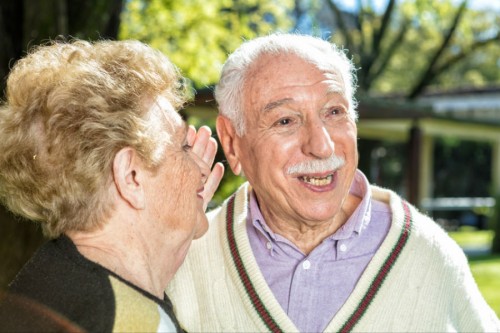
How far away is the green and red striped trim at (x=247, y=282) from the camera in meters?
2.35

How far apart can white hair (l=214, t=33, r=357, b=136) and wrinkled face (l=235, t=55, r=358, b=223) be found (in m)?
0.03

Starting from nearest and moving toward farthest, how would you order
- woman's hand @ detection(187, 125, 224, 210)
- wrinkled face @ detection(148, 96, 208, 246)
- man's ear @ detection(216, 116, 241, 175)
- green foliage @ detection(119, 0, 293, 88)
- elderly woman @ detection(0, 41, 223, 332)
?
1. elderly woman @ detection(0, 41, 223, 332)
2. wrinkled face @ detection(148, 96, 208, 246)
3. woman's hand @ detection(187, 125, 224, 210)
4. man's ear @ detection(216, 116, 241, 175)
5. green foliage @ detection(119, 0, 293, 88)

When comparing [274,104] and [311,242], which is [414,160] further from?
[274,104]

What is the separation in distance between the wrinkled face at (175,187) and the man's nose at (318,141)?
563 mm

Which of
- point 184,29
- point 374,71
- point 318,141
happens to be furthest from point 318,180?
point 374,71

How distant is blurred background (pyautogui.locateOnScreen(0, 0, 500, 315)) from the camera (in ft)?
15.5

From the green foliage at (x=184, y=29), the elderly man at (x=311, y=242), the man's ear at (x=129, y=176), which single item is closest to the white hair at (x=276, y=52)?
the elderly man at (x=311, y=242)

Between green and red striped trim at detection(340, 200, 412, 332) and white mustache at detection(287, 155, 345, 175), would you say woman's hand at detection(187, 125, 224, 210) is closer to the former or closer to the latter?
white mustache at detection(287, 155, 345, 175)

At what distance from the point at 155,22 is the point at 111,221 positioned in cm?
1220

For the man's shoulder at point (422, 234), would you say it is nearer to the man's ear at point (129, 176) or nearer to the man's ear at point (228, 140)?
the man's ear at point (228, 140)

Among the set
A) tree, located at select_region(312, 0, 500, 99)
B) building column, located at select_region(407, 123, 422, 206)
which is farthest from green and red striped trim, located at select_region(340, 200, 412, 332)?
tree, located at select_region(312, 0, 500, 99)

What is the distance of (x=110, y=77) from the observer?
1680 mm

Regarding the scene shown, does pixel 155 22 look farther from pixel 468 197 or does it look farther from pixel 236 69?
pixel 468 197

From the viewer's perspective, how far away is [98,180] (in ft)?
5.35
